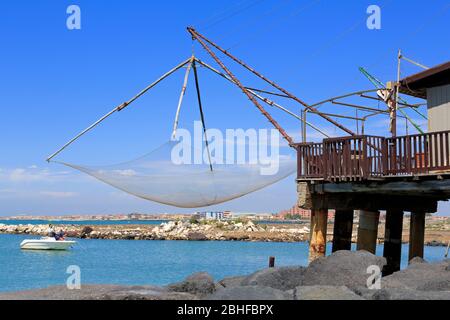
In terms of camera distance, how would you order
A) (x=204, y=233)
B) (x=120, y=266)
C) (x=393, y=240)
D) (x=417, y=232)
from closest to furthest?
(x=393, y=240), (x=417, y=232), (x=120, y=266), (x=204, y=233)

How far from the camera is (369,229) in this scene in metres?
21.2

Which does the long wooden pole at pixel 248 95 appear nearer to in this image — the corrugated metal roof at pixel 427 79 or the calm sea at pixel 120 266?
the corrugated metal roof at pixel 427 79

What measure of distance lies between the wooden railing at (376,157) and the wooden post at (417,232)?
5420 millimetres

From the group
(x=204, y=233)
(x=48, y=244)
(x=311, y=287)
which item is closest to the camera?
(x=311, y=287)

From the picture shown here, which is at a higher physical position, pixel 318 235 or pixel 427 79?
pixel 427 79

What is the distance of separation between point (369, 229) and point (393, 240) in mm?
2279

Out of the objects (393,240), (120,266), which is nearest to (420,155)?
(393,240)

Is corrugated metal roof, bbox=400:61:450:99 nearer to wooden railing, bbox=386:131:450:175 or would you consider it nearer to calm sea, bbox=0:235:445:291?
wooden railing, bbox=386:131:450:175

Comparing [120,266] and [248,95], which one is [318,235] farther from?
[120,266]
